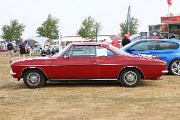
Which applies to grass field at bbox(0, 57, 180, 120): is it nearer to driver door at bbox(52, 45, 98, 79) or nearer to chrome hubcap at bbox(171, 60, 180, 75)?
driver door at bbox(52, 45, 98, 79)

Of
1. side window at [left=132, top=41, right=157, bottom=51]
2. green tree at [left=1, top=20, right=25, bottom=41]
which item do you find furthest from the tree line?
side window at [left=132, top=41, right=157, bottom=51]

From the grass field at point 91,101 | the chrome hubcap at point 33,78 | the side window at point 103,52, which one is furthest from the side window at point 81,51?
the chrome hubcap at point 33,78

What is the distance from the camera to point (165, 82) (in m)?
13.8

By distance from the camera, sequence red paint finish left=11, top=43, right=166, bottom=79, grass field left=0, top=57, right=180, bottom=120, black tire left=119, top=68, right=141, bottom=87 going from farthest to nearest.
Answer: black tire left=119, top=68, right=141, bottom=87
red paint finish left=11, top=43, right=166, bottom=79
grass field left=0, top=57, right=180, bottom=120

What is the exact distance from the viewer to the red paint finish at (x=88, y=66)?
1252cm

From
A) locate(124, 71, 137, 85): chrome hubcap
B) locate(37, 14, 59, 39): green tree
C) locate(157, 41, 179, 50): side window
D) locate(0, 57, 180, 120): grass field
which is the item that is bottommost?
locate(0, 57, 180, 120): grass field

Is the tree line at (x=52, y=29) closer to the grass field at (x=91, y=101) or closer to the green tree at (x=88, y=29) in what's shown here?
the green tree at (x=88, y=29)

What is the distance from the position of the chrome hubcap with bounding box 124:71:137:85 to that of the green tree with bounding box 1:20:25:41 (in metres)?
65.5

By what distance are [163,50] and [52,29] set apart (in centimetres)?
5765

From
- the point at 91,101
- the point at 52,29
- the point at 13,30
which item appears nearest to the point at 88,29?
the point at 52,29

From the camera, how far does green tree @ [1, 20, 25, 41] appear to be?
76875mm

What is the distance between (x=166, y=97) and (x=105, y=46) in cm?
297

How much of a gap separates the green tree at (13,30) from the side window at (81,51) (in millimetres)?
65015

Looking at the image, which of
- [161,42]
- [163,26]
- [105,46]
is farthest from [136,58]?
[163,26]
